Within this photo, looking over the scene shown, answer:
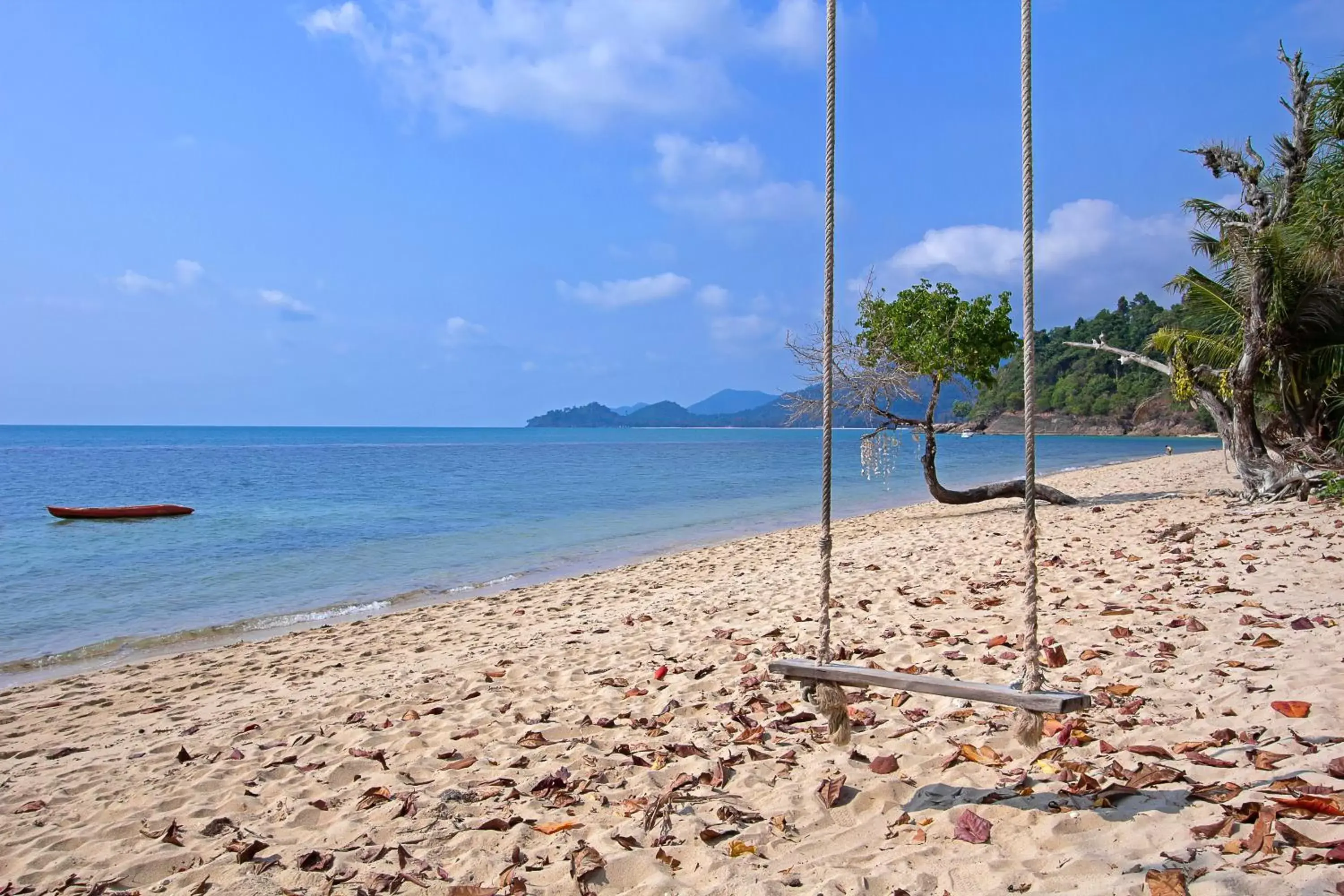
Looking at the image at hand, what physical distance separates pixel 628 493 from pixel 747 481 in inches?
A: 295

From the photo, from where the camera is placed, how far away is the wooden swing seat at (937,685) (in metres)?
2.96

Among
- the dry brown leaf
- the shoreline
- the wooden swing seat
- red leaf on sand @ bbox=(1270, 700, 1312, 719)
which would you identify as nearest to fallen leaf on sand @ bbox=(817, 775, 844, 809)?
the dry brown leaf

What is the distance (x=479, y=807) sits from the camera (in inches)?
152

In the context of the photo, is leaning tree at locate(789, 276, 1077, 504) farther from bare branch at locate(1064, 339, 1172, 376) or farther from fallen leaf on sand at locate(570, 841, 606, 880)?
fallen leaf on sand at locate(570, 841, 606, 880)

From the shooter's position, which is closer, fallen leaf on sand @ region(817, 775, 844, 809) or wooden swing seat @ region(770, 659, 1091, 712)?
wooden swing seat @ region(770, 659, 1091, 712)

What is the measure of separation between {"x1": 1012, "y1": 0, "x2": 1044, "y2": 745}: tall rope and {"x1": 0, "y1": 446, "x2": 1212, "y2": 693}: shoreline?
9.42 meters

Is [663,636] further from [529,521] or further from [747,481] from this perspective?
[747,481]

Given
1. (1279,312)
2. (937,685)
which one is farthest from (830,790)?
(1279,312)

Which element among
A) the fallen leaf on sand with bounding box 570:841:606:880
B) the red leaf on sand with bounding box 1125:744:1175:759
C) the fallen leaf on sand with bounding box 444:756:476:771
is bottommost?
the fallen leaf on sand with bounding box 444:756:476:771

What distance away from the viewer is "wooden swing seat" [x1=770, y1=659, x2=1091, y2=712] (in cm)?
296

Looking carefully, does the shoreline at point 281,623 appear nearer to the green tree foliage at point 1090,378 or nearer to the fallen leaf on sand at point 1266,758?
the fallen leaf on sand at point 1266,758

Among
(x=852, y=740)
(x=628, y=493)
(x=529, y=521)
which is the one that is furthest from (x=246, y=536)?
(x=852, y=740)

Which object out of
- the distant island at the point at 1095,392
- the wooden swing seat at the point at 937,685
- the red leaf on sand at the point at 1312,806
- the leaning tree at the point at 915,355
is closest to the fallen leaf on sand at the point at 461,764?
the wooden swing seat at the point at 937,685

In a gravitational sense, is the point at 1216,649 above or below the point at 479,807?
above
